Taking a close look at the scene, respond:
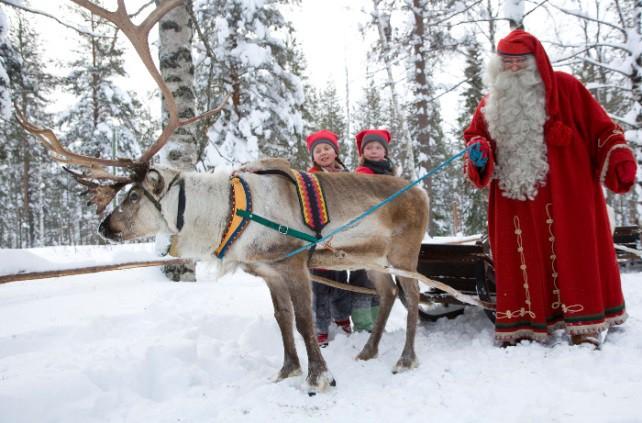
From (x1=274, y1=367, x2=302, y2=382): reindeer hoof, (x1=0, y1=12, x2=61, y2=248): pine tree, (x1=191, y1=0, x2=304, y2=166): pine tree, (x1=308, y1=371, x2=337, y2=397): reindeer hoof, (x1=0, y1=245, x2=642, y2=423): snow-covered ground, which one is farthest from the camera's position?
(x1=0, y1=12, x2=61, y2=248): pine tree

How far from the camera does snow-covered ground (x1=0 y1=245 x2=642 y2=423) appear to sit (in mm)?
2230

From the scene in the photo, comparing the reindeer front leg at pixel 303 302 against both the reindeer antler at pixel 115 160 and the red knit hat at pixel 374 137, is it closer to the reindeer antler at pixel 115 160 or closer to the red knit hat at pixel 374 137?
the reindeer antler at pixel 115 160

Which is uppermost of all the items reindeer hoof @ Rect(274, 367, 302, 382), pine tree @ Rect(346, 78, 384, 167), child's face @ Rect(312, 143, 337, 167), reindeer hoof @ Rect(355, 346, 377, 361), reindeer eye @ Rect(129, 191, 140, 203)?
pine tree @ Rect(346, 78, 384, 167)

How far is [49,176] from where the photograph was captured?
27.2m

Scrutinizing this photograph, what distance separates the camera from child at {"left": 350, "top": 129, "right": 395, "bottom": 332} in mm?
4254

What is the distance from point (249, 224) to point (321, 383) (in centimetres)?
116

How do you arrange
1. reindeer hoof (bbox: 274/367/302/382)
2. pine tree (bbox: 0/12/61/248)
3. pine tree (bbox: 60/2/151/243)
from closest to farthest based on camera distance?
reindeer hoof (bbox: 274/367/302/382), pine tree (bbox: 0/12/61/248), pine tree (bbox: 60/2/151/243)

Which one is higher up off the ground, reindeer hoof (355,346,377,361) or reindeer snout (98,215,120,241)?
reindeer snout (98,215,120,241)

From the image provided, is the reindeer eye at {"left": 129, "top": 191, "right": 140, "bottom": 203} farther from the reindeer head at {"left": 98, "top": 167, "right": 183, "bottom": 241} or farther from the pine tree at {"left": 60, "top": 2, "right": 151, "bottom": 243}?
the pine tree at {"left": 60, "top": 2, "right": 151, "bottom": 243}

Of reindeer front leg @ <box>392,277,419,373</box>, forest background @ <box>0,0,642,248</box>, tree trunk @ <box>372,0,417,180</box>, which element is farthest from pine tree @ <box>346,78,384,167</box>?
reindeer front leg @ <box>392,277,419,373</box>

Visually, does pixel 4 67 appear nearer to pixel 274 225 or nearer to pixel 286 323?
pixel 274 225

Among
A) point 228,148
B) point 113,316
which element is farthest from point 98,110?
point 113,316

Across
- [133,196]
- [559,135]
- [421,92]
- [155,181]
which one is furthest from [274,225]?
[421,92]

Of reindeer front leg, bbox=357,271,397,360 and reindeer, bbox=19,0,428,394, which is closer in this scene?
reindeer, bbox=19,0,428,394
